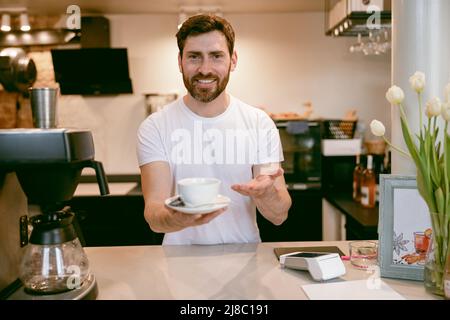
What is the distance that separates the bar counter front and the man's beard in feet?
1.71

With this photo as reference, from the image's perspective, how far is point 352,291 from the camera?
3.73 feet

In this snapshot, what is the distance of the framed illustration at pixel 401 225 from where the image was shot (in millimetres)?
1237

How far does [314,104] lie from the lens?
3607mm

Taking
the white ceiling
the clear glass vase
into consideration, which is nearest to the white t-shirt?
the clear glass vase

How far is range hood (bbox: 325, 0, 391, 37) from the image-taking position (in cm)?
246

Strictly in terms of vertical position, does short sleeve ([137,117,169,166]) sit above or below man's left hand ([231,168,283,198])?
above

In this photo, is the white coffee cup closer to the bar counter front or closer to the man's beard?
the bar counter front

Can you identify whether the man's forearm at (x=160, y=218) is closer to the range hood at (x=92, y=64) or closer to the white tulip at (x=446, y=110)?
the white tulip at (x=446, y=110)

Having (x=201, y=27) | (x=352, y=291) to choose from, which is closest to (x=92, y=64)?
(x=201, y=27)

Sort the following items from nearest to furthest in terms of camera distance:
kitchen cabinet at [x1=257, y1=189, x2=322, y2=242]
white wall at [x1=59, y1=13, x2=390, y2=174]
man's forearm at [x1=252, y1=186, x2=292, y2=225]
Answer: man's forearm at [x1=252, y1=186, x2=292, y2=225]
kitchen cabinet at [x1=257, y1=189, x2=322, y2=242]
white wall at [x1=59, y1=13, x2=390, y2=174]

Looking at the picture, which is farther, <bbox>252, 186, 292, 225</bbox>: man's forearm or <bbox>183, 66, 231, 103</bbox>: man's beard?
<bbox>183, 66, 231, 103</bbox>: man's beard
